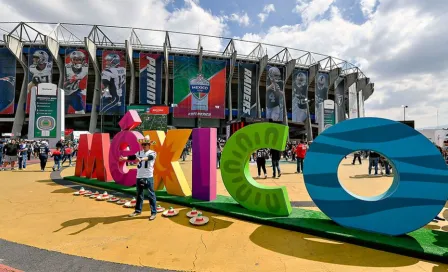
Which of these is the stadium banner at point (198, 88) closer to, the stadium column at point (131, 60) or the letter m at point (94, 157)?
the stadium column at point (131, 60)

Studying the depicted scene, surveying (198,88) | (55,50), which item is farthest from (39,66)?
(198,88)

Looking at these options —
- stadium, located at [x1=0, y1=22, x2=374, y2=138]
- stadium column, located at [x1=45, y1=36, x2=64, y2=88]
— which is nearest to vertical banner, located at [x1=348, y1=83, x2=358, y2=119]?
stadium, located at [x1=0, y1=22, x2=374, y2=138]

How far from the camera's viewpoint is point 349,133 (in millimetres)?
4398

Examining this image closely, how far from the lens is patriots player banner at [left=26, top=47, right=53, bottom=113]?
102 feet

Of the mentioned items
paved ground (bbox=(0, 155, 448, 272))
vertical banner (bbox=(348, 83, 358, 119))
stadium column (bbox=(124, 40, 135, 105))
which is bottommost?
paved ground (bbox=(0, 155, 448, 272))

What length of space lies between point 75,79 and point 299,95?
31.5 metres

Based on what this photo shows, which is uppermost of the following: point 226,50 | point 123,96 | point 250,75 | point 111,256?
point 226,50

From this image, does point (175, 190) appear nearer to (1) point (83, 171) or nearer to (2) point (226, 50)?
(1) point (83, 171)

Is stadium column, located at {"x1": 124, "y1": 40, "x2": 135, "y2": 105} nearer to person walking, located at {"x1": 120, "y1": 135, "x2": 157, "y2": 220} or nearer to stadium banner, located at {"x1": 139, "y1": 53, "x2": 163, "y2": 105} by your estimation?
stadium banner, located at {"x1": 139, "y1": 53, "x2": 163, "y2": 105}

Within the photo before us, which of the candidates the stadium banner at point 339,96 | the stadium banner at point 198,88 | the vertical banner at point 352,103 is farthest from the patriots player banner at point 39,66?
the stadium banner at point 339,96

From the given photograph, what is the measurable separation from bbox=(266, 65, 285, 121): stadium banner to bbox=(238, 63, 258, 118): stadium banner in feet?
6.75

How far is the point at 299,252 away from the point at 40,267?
3.47 metres

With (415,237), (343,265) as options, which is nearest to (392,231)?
(415,237)

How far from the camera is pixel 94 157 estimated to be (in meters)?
9.27
